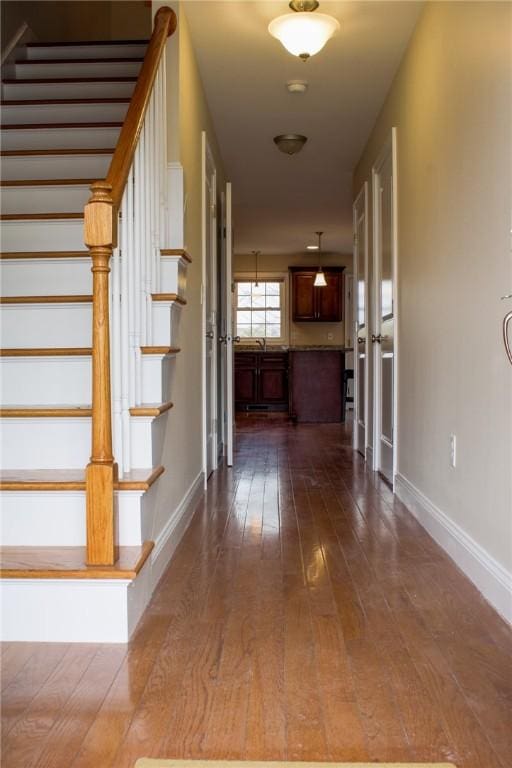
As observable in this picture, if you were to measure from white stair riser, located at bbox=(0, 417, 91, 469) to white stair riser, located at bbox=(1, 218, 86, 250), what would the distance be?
3.37ft

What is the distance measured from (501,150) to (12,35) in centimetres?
355

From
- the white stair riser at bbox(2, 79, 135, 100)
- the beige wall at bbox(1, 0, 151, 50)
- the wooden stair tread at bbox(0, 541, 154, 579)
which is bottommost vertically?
the wooden stair tread at bbox(0, 541, 154, 579)

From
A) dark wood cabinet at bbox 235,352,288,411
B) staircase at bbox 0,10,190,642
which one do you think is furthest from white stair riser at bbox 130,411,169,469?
dark wood cabinet at bbox 235,352,288,411

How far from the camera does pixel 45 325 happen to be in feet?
8.77

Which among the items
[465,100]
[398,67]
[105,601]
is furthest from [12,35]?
[105,601]

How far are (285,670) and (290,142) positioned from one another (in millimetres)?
4293

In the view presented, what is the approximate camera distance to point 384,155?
439 cm

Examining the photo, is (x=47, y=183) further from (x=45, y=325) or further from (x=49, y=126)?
(x=45, y=325)

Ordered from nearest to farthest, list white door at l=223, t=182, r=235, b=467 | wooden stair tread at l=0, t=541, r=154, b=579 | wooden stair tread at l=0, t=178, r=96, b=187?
Answer: wooden stair tread at l=0, t=541, r=154, b=579, wooden stair tread at l=0, t=178, r=96, b=187, white door at l=223, t=182, r=235, b=467

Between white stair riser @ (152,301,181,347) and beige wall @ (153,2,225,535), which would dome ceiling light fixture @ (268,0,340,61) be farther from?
white stair riser @ (152,301,181,347)

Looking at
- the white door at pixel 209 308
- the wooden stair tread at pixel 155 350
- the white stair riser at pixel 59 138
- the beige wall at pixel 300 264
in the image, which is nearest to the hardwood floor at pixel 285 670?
the wooden stair tread at pixel 155 350

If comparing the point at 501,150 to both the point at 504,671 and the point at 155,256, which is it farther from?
the point at 504,671

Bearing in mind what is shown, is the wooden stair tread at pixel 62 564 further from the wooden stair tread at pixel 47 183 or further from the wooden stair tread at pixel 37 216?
the wooden stair tread at pixel 47 183

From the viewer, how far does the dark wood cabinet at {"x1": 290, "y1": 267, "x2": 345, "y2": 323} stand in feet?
35.8
